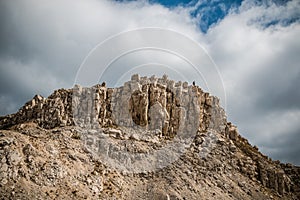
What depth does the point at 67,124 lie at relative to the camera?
63969 millimetres

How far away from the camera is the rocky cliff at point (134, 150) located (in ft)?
154

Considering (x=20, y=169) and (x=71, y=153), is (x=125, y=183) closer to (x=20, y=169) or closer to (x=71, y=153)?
(x=71, y=153)

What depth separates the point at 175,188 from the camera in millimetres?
53344

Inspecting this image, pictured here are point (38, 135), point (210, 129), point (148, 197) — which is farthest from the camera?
point (210, 129)

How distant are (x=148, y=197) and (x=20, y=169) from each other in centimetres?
1796

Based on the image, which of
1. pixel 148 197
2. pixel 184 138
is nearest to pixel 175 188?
pixel 148 197

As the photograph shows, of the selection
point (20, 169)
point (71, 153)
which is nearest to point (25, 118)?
point (71, 153)

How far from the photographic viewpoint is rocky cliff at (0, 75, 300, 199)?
4702 centimetres

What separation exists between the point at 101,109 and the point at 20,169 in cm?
2651

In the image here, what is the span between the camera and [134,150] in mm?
59656

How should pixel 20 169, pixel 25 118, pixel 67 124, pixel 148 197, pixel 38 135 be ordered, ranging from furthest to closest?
pixel 25 118, pixel 67 124, pixel 38 135, pixel 148 197, pixel 20 169

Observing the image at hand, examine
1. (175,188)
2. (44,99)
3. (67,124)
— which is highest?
(44,99)

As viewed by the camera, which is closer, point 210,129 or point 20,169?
point 20,169

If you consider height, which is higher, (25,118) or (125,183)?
(25,118)
